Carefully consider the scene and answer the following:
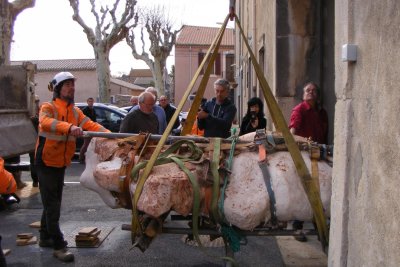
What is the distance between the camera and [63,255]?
16.0ft

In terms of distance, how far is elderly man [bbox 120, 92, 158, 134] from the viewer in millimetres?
5637

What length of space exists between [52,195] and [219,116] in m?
2.07

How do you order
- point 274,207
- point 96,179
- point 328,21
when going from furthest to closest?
point 328,21 < point 96,179 < point 274,207

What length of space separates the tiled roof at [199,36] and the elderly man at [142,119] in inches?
1571

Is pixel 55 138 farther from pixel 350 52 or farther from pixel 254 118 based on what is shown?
pixel 350 52

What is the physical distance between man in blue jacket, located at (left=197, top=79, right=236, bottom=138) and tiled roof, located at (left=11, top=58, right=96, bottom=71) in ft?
144

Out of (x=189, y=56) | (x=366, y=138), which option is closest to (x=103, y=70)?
(x=189, y=56)

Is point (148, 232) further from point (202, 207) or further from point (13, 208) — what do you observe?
point (13, 208)

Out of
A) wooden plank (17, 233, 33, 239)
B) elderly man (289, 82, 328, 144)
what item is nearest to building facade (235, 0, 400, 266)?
elderly man (289, 82, 328, 144)

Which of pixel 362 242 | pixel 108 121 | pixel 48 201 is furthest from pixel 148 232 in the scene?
pixel 108 121

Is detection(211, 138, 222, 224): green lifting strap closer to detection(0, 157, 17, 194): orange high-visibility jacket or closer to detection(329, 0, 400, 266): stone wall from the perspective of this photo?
detection(329, 0, 400, 266): stone wall

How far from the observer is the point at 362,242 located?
289cm

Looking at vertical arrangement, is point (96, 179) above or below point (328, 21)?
below

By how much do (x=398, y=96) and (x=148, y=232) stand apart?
6.04ft
